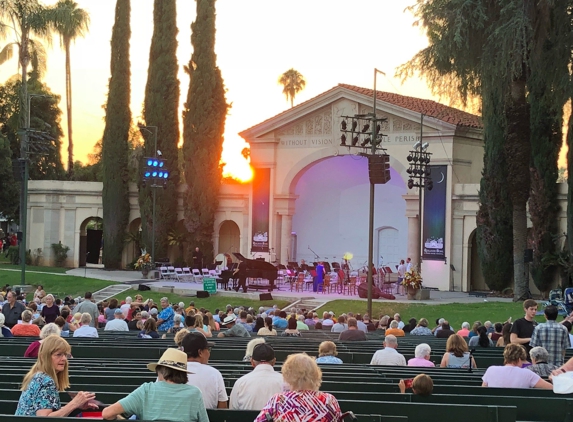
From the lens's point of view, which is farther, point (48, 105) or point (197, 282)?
point (48, 105)

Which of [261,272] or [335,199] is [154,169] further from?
[335,199]

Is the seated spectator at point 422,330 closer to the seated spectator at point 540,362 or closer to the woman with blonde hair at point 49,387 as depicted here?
the seated spectator at point 540,362

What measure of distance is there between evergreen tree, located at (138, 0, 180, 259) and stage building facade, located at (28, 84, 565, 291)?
171cm

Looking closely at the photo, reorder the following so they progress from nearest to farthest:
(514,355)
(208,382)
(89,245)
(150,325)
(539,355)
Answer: (208,382), (514,355), (539,355), (150,325), (89,245)

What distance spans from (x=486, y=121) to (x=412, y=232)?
6.35m

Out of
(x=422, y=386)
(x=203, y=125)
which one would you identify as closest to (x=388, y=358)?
(x=422, y=386)

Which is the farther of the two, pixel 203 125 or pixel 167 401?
pixel 203 125

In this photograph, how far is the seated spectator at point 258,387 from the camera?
267 inches

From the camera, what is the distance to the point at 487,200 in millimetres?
34656

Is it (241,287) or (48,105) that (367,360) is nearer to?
(241,287)

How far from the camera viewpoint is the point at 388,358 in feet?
35.4

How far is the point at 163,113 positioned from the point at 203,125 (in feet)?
8.54

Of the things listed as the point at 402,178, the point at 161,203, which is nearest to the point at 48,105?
the point at 161,203

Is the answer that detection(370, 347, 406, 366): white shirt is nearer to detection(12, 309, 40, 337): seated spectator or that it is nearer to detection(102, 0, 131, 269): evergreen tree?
detection(12, 309, 40, 337): seated spectator
